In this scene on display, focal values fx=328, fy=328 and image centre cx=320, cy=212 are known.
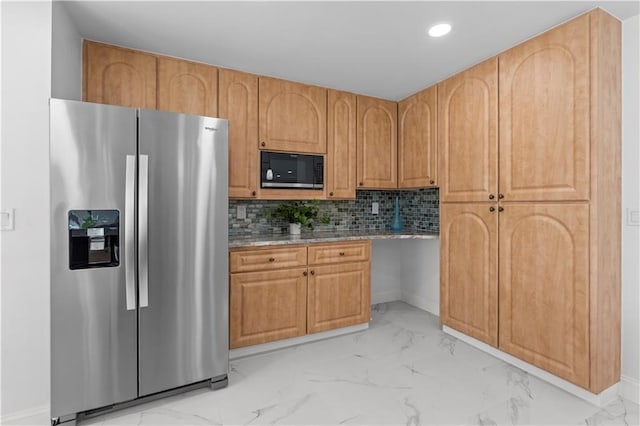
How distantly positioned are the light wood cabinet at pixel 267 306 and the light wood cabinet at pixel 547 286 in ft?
5.07

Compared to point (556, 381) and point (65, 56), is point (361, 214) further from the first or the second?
point (65, 56)

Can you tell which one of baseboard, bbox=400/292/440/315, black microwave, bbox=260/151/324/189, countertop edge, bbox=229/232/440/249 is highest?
black microwave, bbox=260/151/324/189

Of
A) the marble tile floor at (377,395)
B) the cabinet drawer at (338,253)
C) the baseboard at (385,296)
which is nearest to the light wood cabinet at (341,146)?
the cabinet drawer at (338,253)

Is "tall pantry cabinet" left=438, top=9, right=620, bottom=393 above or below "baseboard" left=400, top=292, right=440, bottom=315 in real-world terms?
above

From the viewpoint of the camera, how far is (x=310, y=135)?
9.98 ft

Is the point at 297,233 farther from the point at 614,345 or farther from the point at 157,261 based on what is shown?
the point at 614,345

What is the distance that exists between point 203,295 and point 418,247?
2.54 metres

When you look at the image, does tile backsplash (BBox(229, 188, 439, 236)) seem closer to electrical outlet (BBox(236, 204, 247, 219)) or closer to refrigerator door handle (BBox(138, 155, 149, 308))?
electrical outlet (BBox(236, 204, 247, 219))

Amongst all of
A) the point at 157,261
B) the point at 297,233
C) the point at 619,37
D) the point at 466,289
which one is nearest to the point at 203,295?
the point at 157,261

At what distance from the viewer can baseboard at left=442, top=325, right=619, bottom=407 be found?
191 centimetres

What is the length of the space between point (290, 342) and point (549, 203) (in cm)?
215

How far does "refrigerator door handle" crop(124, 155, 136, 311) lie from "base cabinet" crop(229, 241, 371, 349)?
0.74 m

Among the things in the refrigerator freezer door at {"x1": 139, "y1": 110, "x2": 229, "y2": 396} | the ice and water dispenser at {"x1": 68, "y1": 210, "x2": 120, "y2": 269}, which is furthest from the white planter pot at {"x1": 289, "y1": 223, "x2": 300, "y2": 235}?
the ice and water dispenser at {"x1": 68, "y1": 210, "x2": 120, "y2": 269}

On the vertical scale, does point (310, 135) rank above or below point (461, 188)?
above
